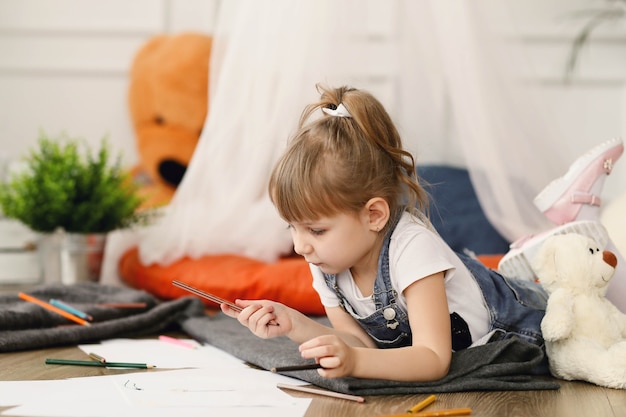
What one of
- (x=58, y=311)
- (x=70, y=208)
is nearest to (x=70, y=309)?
(x=58, y=311)

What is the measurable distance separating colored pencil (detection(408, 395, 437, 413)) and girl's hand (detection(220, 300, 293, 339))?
0.76 feet

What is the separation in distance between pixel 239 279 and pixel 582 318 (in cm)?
91

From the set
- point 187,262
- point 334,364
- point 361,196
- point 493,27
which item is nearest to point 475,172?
point 493,27

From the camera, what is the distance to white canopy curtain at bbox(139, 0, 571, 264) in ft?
7.07

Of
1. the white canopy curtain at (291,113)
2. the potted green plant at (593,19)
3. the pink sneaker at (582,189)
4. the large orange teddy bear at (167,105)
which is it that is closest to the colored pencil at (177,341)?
the white canopy curtain at (291,113)

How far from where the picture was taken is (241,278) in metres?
2.03

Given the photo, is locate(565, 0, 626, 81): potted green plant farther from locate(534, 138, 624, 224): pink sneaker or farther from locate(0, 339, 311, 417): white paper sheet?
locate(0, 339, 311, 417): white paper sheet

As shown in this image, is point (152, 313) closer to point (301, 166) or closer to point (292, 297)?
point (292, 297)

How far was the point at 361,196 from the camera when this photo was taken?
3.97 ft

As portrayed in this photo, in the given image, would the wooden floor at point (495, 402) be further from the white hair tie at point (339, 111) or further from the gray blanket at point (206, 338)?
the white hair tie at point (339, 111)

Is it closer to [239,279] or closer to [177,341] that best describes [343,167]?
[177,341]

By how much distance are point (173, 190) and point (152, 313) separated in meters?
1.11

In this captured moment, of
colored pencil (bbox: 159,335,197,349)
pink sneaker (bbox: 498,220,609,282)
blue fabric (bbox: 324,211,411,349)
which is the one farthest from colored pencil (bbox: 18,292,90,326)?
pink sneaker (bbox: 498,220,609,282)

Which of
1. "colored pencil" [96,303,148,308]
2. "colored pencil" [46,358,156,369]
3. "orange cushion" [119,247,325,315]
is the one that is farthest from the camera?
"orange cushion" [119,247,325,315]
